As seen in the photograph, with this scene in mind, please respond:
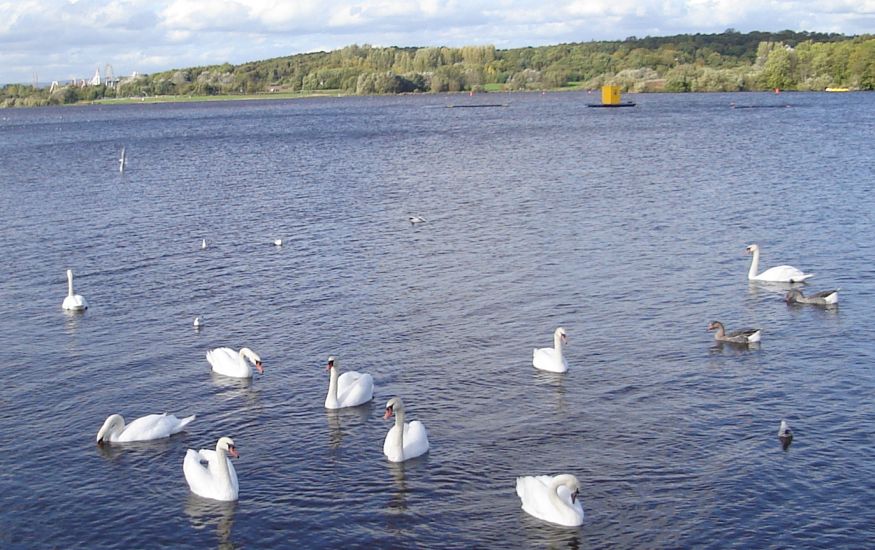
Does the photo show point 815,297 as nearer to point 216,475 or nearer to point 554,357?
point 554,357

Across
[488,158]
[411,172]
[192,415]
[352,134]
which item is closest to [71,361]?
[192,415]

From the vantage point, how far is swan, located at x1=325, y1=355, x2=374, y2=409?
74.7 ft

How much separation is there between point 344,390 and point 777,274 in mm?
16756

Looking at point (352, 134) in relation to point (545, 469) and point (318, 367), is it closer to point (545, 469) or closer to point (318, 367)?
Result: point (318, 367)

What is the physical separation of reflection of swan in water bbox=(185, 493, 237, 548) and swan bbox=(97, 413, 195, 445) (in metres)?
2.81

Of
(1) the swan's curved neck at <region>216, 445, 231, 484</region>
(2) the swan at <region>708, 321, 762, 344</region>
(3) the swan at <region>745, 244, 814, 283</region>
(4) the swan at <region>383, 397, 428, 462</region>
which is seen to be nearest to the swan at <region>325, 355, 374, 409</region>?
(4) the swan at <region>383, 397, 428, 462</region>

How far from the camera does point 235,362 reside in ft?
81.3

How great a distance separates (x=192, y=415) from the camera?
22.5 metres

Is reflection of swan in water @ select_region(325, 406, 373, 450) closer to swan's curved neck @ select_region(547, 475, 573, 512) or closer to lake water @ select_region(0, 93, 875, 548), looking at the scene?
lake water @ select_region(0, 93, 875, 548)

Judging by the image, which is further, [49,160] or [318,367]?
[49,160]

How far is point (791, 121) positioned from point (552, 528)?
106790mm

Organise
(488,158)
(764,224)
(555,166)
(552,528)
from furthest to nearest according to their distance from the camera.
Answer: (488,158)
(555,166)
(764,224)
(552,528)

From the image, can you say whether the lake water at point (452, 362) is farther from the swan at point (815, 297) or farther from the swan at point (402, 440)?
the swan at point (815, 297)

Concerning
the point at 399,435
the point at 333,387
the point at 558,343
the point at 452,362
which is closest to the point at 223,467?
the point at 399,435
